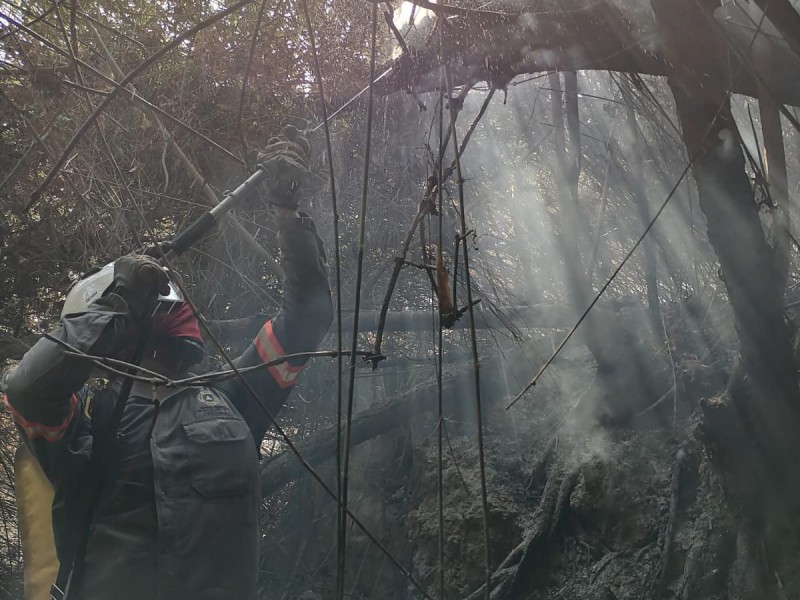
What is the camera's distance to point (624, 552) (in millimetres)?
3260

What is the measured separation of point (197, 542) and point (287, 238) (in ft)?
3.91

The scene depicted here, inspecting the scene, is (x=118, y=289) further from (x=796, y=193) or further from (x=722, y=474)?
(x=796, y=193)

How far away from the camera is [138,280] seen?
234 cm

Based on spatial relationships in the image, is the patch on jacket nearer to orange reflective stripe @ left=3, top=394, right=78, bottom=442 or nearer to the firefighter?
the firefighter

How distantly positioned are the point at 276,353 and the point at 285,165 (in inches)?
28.9

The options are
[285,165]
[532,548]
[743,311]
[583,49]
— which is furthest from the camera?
[532,548]

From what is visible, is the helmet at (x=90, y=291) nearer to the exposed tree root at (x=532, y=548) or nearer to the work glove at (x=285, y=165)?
the work glove at (x=285, y=165)

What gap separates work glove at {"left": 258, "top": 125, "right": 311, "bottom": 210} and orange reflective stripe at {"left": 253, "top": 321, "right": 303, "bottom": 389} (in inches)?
20.4

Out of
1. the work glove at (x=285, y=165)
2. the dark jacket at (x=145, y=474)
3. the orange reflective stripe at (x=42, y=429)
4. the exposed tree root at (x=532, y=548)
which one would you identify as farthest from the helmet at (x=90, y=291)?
the exposed tree root at (x=532, y=548)

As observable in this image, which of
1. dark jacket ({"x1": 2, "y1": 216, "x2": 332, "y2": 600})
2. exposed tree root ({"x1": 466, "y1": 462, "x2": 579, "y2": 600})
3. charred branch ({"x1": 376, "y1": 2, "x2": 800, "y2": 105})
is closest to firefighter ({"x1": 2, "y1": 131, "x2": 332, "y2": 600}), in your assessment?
dark jacket ({"x1": 2, "y1": 216, "x2": 332, "y2": 600})

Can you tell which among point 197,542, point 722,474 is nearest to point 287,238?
point 197,542

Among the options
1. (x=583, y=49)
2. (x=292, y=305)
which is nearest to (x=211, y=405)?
(x=292, y=305)

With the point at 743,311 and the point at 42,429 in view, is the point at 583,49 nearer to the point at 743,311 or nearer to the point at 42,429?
the point at 743,311

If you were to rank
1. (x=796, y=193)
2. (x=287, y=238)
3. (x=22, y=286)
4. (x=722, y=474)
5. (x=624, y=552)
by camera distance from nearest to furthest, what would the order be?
(x=722, y=474) < (x=287, y=238) < (x=624, y=552) < (x=22, y=286) < (x=796, y=193)
